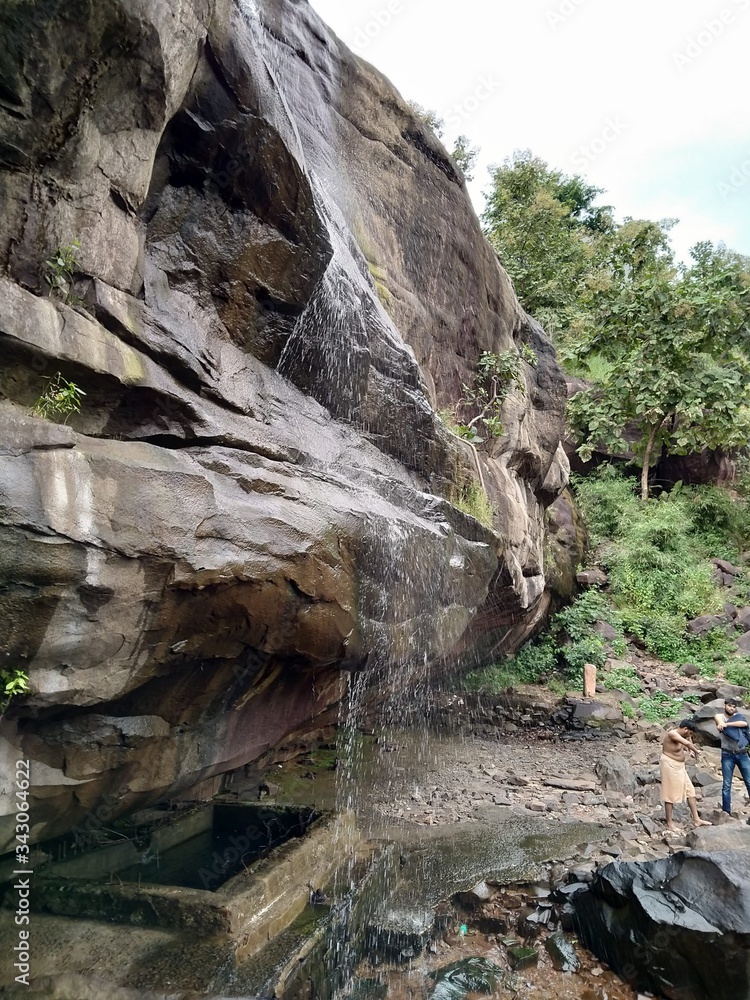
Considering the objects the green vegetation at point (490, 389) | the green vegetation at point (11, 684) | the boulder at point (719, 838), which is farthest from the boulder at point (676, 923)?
the green vegetation at point (490, 389)

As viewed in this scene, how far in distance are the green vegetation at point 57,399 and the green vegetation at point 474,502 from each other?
482 centimetres

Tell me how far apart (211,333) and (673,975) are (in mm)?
5780

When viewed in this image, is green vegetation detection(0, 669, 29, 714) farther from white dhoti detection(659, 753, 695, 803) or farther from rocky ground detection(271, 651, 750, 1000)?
white dhoti detection(659, 753, 695, 803)

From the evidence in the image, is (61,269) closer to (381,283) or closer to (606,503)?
(381,283)

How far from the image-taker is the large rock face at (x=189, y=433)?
369 cm

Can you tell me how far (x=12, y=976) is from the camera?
385 centimetres

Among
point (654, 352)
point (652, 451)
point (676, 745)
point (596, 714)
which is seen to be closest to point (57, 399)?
point (676, 745)

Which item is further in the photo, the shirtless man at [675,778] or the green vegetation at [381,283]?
the green vegetation at [381,283]

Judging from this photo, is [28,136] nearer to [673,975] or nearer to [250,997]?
[250,997]

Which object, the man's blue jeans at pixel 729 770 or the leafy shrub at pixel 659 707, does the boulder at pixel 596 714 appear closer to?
the leafy shrub at pixel 659 707

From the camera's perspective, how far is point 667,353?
55.6 ft

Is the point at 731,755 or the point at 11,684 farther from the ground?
the point at 11,684

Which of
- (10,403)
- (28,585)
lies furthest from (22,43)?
(28,585)

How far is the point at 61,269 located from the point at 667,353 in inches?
638
